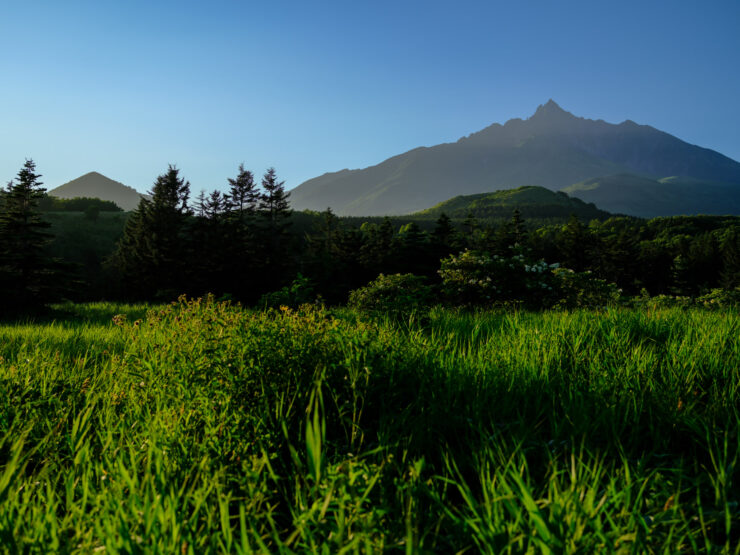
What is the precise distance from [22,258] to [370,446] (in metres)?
18.0

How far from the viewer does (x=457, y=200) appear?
595 ft

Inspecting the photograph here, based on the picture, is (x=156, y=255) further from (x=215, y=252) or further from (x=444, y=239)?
(x=444, y=239)

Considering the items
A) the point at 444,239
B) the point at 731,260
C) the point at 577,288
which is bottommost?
the point at 731,260

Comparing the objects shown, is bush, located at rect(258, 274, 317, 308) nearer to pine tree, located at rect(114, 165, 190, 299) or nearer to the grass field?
the grass field

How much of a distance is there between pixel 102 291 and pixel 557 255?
212ft

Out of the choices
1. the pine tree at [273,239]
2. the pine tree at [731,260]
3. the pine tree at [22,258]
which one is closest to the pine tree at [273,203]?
the pine tree at [273,239]

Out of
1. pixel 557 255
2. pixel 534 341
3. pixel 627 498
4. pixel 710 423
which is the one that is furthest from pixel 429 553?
pixel 557 255

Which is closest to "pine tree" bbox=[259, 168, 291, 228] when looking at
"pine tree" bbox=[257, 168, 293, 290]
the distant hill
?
"pine tree" bbox=[257, 168, 293, 290]

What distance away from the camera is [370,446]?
6.26 feet

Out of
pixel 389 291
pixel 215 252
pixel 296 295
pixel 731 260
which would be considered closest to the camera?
pixel 296 295

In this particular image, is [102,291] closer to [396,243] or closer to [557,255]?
[396,243]

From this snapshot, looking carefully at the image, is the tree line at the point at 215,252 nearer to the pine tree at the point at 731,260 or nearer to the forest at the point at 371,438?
the forest at the point at 371,438


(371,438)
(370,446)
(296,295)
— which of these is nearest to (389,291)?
(296,295)

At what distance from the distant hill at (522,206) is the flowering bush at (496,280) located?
362ft
